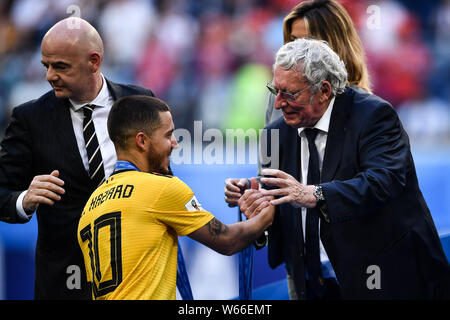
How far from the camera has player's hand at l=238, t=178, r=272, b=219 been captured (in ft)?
8.80

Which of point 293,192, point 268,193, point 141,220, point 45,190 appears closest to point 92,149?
point 45,190

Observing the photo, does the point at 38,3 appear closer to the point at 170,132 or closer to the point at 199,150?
the point at 199,150

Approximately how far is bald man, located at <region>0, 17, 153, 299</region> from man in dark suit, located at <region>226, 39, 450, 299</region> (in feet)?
2.33

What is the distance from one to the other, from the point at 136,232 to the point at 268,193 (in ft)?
1.91

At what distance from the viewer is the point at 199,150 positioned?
19.3ft

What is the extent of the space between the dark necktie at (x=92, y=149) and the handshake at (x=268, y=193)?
600 millimetres

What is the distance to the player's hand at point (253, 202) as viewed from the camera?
2684 mm

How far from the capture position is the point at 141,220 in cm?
226

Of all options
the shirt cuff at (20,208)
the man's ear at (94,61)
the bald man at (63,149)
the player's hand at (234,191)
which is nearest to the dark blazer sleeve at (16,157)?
the bald man at (63,149)

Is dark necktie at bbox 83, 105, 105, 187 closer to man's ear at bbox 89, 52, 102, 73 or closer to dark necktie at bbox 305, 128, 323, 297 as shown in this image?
man's ear at bbox 89, 52, 102, 73

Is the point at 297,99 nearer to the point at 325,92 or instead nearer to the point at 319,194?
the point at 325,92

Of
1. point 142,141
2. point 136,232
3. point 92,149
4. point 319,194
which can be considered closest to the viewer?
point 136,232

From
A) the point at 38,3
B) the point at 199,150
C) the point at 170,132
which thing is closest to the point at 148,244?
the point at 170,132

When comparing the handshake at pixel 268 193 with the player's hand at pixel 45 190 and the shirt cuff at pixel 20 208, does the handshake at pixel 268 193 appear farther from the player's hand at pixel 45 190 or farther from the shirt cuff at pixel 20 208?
the shirt cuff at pixel 20 208
